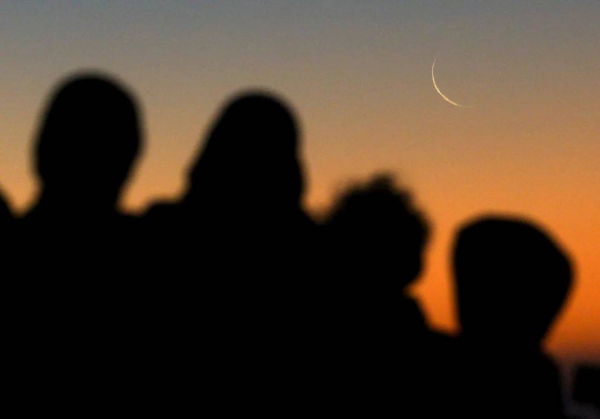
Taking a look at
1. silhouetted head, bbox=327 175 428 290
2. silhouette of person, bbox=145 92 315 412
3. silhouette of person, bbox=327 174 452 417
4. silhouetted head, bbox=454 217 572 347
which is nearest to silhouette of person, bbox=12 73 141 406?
silhouette of person, bbox=145 92 315 412

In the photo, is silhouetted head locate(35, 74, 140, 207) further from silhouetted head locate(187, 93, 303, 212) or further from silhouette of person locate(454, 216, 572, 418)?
silhouette of person locate(454, 216, 572, 418)

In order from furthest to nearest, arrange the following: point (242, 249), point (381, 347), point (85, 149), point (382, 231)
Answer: point (382, 231) → point (381, 347) → point (242, 249) → point (85, 149)

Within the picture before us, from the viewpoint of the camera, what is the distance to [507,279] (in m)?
3.17

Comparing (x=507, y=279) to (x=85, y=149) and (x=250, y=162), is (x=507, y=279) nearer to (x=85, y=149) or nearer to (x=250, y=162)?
(x=250, y=162)

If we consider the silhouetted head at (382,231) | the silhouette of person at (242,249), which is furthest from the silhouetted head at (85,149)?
the silhouetted head at (382,231)

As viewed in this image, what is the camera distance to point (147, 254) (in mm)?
3240

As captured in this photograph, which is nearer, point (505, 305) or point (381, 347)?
point (505, 305)

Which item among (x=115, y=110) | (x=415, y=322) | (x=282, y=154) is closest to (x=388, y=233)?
(x=415, y=322)

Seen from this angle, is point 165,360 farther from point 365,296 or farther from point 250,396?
point 365,296

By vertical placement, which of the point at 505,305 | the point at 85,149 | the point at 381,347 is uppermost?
the point at 85,149

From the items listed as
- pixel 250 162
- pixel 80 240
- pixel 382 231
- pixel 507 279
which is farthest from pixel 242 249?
pixel 382 231

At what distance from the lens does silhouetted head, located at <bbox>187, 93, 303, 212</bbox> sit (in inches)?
127

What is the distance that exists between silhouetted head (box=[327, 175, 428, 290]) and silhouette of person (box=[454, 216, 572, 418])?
57 cm

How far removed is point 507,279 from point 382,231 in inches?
50.5
